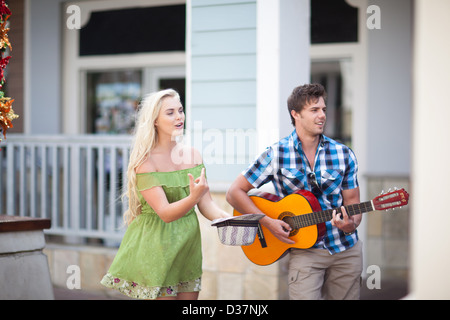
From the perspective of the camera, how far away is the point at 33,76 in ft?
25.0

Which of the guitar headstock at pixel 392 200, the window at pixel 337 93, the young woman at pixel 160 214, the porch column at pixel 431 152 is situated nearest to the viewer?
the porch column at pixel 431 152

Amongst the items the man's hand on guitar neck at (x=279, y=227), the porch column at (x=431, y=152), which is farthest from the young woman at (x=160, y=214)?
the porch column at (x=431, y=152)

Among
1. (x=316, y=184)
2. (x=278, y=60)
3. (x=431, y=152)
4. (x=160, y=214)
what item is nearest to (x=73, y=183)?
(x=278, y=60)

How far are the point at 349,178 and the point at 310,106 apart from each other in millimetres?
437

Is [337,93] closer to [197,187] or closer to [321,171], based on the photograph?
[321,171]

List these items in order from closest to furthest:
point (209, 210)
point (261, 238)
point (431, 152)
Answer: point (431, 152)
point (209, 210)
point (261, 238)

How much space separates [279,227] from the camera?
3.30 m

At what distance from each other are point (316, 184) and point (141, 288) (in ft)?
3.49

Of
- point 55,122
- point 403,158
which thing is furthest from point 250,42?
point 55,122

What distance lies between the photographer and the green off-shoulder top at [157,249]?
3105 mm

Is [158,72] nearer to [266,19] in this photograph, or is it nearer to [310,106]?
[266,19]

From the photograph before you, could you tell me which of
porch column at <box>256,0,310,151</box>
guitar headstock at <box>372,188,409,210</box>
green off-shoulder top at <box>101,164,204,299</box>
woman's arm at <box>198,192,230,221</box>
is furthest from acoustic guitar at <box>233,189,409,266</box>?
porch column at <box>256,0,310,151</box>

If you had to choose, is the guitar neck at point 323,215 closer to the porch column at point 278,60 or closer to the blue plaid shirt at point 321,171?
the blue plaid shirt at point 321,171

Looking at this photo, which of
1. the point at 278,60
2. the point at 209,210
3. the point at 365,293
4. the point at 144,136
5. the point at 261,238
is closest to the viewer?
the point at 144,136
